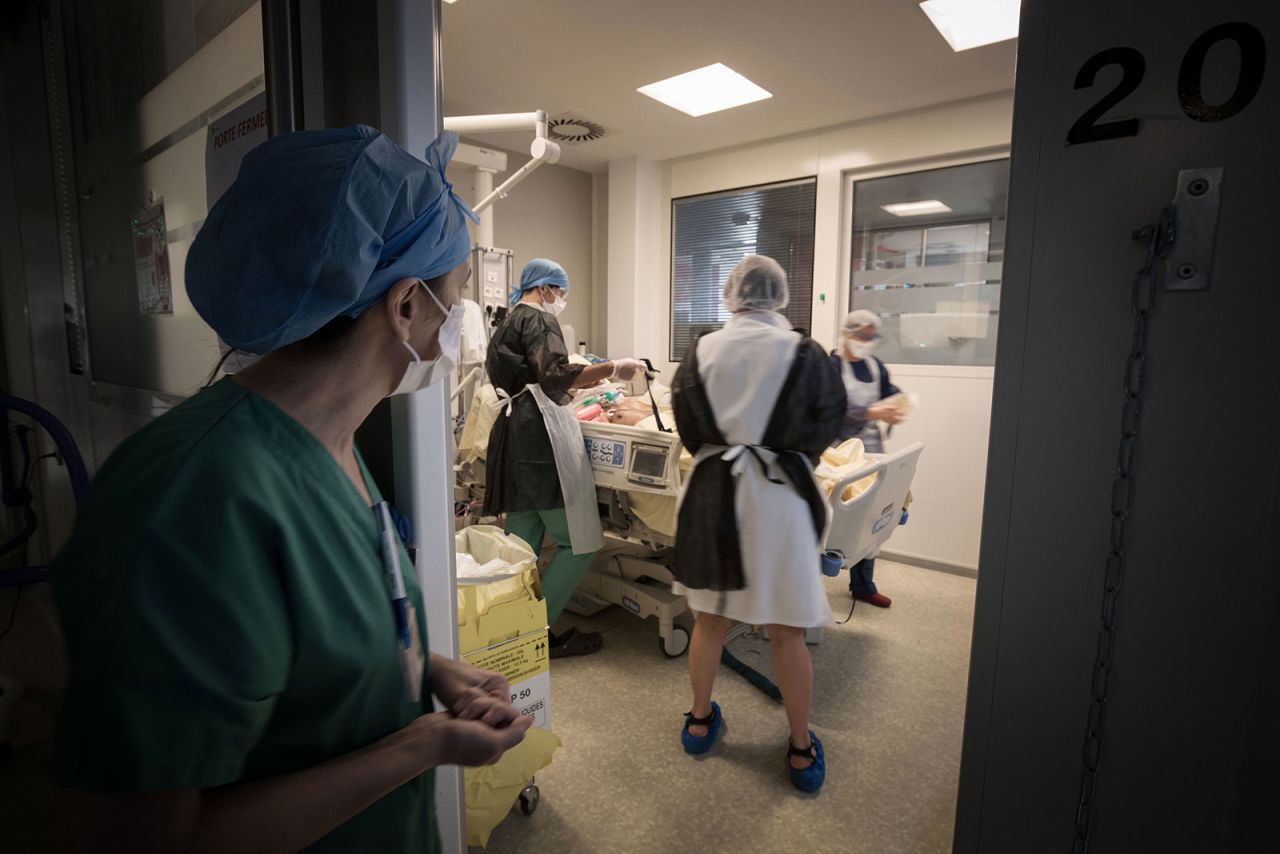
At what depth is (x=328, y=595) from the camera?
0.67 metres

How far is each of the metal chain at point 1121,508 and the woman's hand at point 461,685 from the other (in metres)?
0.86

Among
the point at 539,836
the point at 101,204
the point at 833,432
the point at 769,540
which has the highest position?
the point at 101,204

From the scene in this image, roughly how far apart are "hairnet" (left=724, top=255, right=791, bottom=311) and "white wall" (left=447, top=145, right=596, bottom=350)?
306 centimetres

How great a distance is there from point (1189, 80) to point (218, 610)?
4.09 ft

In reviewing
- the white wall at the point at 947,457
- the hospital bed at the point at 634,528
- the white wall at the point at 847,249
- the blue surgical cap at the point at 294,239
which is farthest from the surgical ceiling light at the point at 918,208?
the blue surgical cap at the point at 294,239

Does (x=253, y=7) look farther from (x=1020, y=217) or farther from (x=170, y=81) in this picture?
(x=1020, y=217)

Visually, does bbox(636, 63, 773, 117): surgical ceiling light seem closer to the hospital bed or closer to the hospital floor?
the hospital bed

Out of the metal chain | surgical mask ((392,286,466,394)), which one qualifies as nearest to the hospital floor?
the metal chain

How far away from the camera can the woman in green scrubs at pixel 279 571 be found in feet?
1.76

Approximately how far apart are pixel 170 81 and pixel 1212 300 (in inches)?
87.1

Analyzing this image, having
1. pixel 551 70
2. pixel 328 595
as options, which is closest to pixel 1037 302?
pixel 328 595

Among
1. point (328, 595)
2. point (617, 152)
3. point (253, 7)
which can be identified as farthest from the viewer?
point (617, 152)

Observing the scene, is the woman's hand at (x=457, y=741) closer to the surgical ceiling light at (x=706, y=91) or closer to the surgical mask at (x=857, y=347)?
the surgical mask at (x=857, y=347)

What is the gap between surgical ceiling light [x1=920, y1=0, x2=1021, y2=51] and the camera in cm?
288
